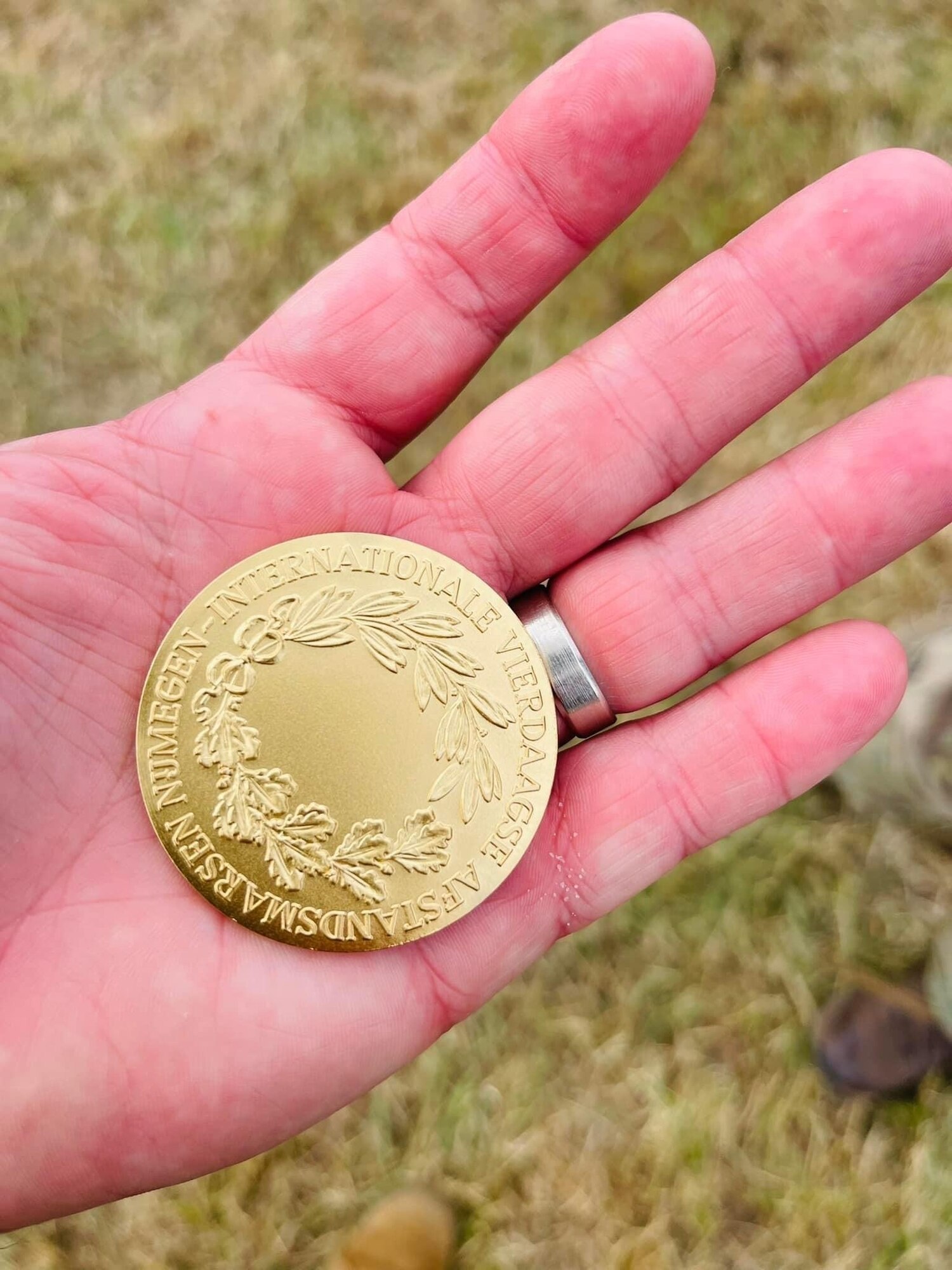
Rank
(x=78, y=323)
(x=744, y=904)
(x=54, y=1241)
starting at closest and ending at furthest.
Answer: (x=54, y=1241)
(x=744, y=904)
(x=78, y=323)

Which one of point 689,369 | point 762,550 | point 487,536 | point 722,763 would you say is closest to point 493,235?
point 689,369

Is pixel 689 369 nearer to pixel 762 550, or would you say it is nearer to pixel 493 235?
pixel 762 550

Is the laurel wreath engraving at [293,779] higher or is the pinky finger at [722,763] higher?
the laurel wreath engraving at [293,779]

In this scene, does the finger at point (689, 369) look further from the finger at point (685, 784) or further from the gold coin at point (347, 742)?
the finger at point (685, 784)

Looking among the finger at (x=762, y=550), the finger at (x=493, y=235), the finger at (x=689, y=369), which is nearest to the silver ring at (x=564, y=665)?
the finger at (x=762, y=550)

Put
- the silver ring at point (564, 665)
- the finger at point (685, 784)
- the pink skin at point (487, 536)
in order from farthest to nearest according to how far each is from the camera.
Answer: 1. the silver ring at point (564, 665)
2. the finger at point (685, 784)
3. the pink skin at point (487, 536)

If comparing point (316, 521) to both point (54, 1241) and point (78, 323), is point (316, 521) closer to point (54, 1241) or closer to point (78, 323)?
point (78, 323)

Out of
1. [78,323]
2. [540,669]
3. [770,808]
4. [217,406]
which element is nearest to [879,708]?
[770,808]

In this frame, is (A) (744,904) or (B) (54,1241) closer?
(B) (54,1241)
